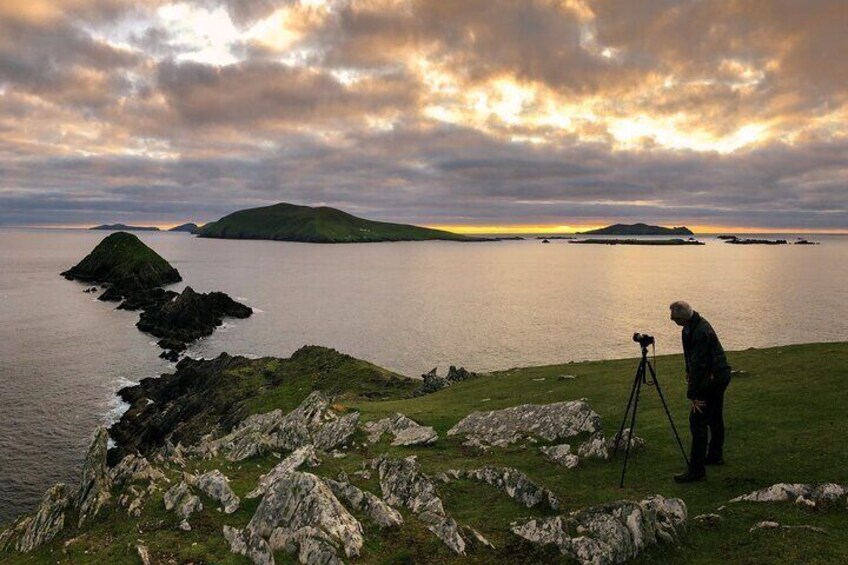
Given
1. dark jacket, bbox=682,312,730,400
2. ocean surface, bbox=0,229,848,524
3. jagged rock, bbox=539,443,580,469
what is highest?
dark jacket, bbox=682,312,730,400

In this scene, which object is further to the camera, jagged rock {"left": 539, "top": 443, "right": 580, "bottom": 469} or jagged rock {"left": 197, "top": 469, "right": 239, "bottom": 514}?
jagged rock {"left": 539, "top": 443, "right": 580, "bottom": 469}

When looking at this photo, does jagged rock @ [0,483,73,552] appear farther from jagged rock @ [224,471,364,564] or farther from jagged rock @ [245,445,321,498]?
jagged rock @ [224,471,364,564]

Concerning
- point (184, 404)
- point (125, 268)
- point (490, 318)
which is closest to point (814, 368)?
point (184, 404)

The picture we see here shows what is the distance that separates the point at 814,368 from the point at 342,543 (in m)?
28.0

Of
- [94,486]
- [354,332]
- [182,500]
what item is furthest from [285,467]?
[354,332]

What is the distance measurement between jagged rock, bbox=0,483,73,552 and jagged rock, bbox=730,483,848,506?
21.9 m

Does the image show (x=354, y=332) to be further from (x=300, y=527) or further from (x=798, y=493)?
(x=798, y=493)

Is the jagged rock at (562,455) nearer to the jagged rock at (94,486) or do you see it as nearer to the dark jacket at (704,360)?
the dark jacket at (704,360)

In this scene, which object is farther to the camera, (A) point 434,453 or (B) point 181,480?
(A) point 434,453

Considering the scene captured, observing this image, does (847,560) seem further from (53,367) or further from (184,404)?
(53,367)

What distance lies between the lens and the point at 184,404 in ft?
194

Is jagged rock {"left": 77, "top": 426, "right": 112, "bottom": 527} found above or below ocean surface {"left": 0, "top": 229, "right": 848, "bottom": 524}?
above

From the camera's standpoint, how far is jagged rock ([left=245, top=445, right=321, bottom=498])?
724 inches

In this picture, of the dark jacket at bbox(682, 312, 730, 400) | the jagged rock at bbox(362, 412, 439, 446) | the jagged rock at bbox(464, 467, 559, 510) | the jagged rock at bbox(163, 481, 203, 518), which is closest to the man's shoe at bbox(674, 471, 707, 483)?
the dark jacket at bbox(682, 312, 730, 400)
